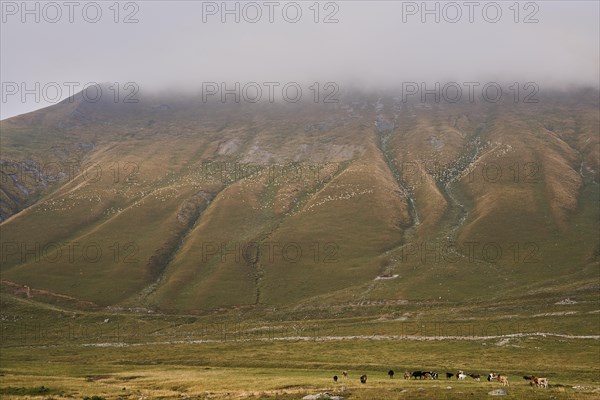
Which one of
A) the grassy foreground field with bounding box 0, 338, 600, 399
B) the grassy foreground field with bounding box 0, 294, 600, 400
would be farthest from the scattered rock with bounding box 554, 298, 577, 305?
the grassy foreground field with bounding box 0, 338, 600, 399

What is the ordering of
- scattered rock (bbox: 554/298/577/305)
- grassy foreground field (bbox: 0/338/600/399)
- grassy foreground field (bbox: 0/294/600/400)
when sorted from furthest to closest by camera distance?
scattered rock (bbox: 554/298/577/305)
grassy foreground field (bbox: 0/294/600/400)
grassy foreground field (bbox: 0/338/600/399)

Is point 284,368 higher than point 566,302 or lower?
lower

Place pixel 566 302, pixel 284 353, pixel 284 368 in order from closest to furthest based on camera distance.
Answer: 1. pixel 284 368
2. pixel 284 353
3. pixel 566 302

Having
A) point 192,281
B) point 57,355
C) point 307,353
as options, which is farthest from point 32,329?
point 307,353

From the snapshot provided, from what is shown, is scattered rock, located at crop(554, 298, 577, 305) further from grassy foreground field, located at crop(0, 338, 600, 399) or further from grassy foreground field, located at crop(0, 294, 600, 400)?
grassy foreground field, located at crop(0, 338, 600, 399)

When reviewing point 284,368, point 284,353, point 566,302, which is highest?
point 566,302

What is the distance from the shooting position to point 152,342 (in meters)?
125

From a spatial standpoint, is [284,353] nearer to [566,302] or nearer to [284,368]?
[284,368]

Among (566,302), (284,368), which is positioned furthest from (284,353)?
(566,302)

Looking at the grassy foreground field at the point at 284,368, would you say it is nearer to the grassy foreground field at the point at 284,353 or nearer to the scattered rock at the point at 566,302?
the grassy foreground field at the point at 284,353

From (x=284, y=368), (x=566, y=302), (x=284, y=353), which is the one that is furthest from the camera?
(x=566, y=302)

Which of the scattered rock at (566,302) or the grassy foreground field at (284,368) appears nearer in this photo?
Answer: the grassy foreground field at (284,368)

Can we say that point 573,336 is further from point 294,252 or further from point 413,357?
point 294,252

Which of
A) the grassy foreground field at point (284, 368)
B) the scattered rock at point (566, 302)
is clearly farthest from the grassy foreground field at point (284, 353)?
the scattered rock at point (566, 302)
